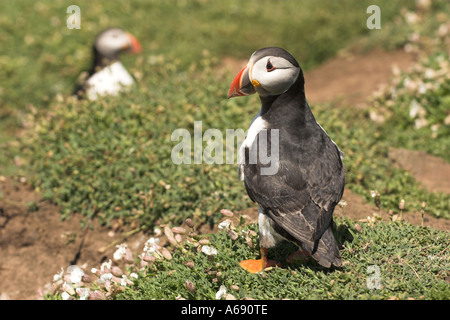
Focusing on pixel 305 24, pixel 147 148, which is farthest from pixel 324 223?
pixel 305 24

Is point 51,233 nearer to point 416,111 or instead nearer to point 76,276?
point 76,276

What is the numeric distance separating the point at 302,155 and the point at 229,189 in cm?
176

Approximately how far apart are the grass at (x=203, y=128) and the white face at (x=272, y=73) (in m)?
1.36

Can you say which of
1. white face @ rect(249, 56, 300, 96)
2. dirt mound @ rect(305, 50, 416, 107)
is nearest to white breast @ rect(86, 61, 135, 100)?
dirt mound @ rect(305, 50, 416, 107)

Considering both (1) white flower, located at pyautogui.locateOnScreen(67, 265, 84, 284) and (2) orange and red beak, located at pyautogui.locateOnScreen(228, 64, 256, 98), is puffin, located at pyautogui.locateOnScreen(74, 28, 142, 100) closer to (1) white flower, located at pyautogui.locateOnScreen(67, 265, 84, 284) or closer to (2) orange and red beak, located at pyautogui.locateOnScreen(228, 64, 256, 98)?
(1) white flower, located at pyautogui.locateOnScreen(67, 265, 84, 284)

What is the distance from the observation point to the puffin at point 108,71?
7.62 m

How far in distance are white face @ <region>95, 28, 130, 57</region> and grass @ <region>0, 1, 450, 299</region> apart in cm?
74

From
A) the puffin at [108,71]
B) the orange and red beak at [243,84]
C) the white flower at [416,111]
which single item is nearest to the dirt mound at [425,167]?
the white flower at [416,111]

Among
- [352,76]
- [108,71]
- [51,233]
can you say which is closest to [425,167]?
[352,76]

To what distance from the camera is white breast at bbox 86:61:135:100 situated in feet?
25.3

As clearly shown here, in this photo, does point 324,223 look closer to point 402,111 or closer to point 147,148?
point 147,148

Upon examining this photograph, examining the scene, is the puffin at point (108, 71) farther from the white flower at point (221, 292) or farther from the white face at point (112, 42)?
the white flower at point (221, 292)

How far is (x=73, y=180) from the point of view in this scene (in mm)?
6324

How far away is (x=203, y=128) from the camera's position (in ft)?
21.8
